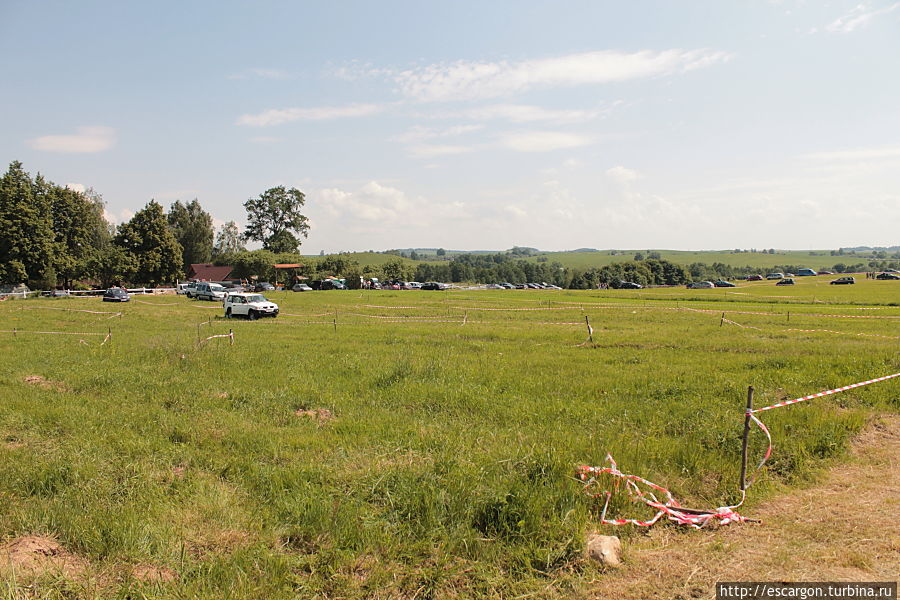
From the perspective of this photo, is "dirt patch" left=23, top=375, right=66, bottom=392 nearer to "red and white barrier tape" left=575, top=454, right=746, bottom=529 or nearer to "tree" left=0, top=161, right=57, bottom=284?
"red and white barrier tape" left=575, top=454, right=746, bottom=529

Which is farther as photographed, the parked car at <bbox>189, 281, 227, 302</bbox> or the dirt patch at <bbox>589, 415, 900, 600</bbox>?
the parked car at <bbox>189, 281, 227, 302</bbox>

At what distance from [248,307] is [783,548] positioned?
102 ft

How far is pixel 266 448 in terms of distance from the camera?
796 cm

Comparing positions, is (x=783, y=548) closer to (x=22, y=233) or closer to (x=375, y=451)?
(x=375, y=451)

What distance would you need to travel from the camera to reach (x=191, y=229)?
95.5 metres

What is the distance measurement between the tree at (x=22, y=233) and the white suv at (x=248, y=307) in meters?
35.7

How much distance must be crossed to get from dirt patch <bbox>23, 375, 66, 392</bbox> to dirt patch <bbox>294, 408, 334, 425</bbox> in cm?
648

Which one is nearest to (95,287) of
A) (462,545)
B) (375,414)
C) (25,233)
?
(25,233)

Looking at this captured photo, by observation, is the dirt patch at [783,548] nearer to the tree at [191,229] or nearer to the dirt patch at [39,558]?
the dirt patch at [39,558]

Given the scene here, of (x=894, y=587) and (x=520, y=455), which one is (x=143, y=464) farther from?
(x=894, y=587)

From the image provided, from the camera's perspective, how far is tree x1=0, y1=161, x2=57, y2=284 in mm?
52281

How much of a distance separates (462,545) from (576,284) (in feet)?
348

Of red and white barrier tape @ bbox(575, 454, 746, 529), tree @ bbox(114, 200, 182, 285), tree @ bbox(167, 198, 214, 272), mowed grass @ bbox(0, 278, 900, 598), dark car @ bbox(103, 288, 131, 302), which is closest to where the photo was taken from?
mowed grass @ bbox(0, 278, 900, 598)

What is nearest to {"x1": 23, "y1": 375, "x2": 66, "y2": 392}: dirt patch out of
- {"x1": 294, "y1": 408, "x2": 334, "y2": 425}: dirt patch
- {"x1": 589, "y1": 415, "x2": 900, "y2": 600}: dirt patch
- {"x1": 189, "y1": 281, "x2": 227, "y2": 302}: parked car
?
{"x1": 294, "y1": 408, "x2": 334, "y2": 425}: dirt patch
